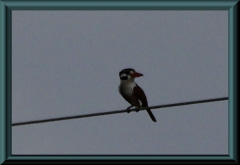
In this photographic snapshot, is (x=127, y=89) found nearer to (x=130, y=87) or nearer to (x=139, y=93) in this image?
(x=130, y=87)

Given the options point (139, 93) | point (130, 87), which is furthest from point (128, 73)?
point (139, 93)

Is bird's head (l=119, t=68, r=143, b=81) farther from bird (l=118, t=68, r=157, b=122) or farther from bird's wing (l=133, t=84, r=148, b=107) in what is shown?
bird's wing (l=133, t=84, r=148, b=107)

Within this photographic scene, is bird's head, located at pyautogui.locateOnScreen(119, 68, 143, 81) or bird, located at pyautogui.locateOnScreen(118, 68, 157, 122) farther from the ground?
bird's head, located at pyautogui.locateOnScreen(119, 68, 143, 81)

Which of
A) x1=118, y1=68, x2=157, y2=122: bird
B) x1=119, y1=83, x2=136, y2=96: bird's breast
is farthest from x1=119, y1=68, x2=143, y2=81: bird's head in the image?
x1=119, y1=83, x2=136, y2=96: bird's breast

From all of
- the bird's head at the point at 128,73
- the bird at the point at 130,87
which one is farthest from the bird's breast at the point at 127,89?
the bird's head at the point at 128,73

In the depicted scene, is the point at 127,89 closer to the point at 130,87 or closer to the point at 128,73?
the point at 130,87

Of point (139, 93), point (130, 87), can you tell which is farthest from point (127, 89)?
point (139, 93)

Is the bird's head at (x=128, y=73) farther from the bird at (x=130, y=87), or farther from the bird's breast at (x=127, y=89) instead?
the bird's breast at (x=127, y=89)

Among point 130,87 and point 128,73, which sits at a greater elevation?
point 128,73

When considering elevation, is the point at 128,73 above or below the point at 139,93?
above

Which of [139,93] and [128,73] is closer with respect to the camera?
[128,73]
